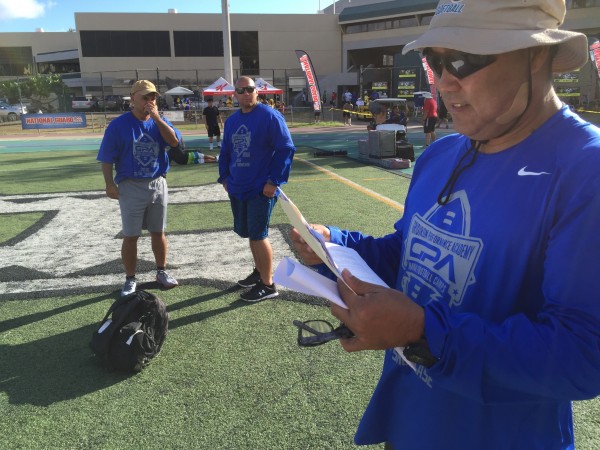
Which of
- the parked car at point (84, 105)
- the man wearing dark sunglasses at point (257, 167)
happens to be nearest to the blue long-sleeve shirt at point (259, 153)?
the man wearing dark sunglasses at point (257, 167)

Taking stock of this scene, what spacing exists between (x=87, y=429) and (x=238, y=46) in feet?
174

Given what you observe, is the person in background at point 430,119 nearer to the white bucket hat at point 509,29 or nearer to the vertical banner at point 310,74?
the vertical banner at point 310,74

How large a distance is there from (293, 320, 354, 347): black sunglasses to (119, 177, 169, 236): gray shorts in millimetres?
3618

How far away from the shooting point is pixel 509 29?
3.32 feet

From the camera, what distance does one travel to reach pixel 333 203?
27.2 ft

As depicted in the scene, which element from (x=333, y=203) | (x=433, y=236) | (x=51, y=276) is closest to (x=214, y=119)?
(x=333, y=203)

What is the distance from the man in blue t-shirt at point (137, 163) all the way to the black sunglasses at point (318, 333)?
362cm

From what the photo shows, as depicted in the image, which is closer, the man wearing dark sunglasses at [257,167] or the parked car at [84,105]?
the man wearing dark sunglasses at [257,167]

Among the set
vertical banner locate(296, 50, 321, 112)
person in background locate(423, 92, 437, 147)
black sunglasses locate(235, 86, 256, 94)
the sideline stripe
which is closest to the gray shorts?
black sunglasses locate(235, 86, 256, 94)

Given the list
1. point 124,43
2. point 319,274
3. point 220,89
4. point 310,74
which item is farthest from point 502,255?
point 124,43

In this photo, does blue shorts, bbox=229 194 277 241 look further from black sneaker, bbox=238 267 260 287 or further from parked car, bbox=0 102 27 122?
parked car, bbox=0 102 27 122

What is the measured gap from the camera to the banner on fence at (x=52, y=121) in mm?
25862

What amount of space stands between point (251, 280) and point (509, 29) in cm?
407

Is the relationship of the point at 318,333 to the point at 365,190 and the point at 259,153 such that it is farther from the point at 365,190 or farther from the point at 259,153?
the point at 365,190
